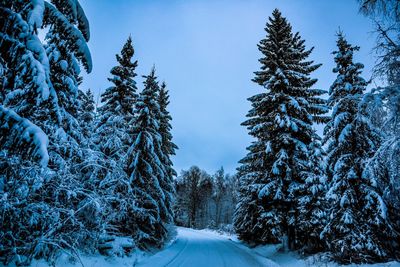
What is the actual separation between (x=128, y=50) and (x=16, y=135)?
14.9 m

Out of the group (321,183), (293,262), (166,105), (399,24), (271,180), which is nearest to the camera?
(399,24)

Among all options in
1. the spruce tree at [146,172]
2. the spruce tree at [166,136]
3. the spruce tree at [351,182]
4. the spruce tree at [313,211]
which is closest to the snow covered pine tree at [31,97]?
the spruce tree at [146,172]

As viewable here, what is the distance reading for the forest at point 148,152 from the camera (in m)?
4.41

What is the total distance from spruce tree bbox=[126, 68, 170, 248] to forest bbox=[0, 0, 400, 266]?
0.31 feet

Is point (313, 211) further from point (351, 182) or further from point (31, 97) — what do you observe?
point (31, 97)

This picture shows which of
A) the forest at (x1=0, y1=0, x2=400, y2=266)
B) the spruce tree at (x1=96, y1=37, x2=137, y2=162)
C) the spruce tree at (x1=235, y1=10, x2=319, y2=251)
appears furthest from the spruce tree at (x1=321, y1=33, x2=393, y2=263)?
the spruce tree at (x1=96, y1=37, x2=137, y2=162)

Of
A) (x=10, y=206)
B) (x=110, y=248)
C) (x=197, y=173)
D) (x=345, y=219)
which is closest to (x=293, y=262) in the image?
(x=345, y=219)

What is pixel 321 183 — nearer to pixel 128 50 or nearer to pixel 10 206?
pixel 10 206

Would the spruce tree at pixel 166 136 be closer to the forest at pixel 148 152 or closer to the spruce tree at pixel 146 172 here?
the forest at pixel 148 152

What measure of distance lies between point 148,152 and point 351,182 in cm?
1160

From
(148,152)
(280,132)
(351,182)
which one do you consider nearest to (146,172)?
(148,152)

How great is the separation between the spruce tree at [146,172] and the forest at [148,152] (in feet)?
0.31

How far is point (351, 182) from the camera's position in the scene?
1073 cm

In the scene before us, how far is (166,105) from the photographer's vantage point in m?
24.6
